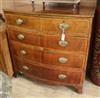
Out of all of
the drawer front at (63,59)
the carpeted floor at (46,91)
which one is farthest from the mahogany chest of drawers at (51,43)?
the carpeted floor at (46,91)

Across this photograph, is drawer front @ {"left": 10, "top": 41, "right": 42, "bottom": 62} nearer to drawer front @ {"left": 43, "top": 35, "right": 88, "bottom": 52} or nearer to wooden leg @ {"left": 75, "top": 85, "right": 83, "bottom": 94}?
drawer front @ {"left": 43, "top": 35, "right": 88, "bottom": 52}

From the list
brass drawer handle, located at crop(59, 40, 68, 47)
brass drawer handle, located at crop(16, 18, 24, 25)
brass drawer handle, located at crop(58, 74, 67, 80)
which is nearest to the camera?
brass drawer handle, located at crop(59, 40, 68, 47)

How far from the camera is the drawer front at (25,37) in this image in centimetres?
173

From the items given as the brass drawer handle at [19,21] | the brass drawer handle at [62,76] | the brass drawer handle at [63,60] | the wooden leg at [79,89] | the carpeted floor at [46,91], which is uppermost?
the brass drawer handle at [19,21]

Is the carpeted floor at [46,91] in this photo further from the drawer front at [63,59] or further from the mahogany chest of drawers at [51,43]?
the drawer front at [63,59]

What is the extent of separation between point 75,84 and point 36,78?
45 centimetres

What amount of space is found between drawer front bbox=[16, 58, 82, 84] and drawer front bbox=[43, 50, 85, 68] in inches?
3.5

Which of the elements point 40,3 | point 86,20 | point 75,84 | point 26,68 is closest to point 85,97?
point 75,84

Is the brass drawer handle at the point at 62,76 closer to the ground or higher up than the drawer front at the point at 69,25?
closer to the ground

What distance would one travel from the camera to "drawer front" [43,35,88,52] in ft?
5.21

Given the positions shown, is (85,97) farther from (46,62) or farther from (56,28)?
(56,28)

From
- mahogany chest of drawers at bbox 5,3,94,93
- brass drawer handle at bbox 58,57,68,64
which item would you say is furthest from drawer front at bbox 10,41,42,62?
brass drawer handle at bbox 58,57,68,64

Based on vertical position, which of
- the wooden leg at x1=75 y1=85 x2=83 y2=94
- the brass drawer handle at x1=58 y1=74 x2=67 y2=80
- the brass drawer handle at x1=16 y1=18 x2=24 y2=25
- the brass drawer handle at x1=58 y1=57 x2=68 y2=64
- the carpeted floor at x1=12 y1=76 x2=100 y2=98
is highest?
the brass drawer handle at x1=16 y1=18 x2=24 y2=25

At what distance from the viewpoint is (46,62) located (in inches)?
71.6
